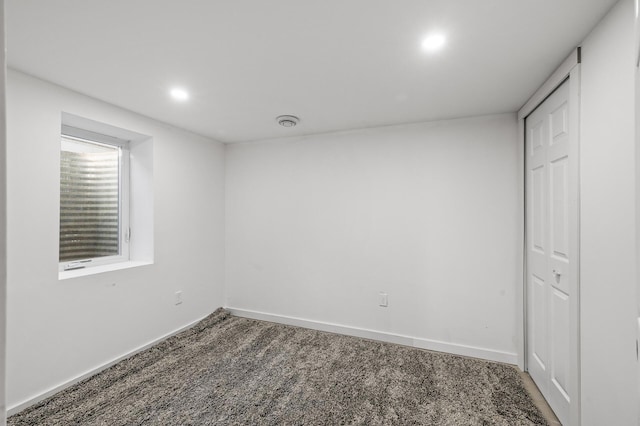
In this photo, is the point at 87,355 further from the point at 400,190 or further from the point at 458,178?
the point at 458,178

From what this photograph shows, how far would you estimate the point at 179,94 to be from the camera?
220cm

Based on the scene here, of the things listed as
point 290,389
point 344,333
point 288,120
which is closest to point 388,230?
point 344,333

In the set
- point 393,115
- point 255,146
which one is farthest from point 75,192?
point 393,115

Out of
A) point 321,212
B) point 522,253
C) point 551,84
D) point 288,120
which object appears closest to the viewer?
point 551,84

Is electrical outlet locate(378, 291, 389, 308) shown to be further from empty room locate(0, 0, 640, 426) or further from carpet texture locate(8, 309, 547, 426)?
carpet texture locate(8, 309, 547, 426)

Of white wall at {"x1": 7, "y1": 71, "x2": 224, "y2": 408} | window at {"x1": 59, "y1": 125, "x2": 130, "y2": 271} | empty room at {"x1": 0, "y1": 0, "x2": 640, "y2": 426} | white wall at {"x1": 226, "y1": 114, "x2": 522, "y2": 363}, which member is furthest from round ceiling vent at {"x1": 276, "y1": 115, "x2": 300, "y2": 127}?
window at {"x1": 59, "y1": 125, "x2": 130, "y2": 271}

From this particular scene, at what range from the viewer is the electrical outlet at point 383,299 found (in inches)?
116

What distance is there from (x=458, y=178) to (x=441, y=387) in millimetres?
1812

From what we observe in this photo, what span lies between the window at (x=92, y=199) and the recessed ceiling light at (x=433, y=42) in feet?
9.26

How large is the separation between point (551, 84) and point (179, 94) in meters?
2.66

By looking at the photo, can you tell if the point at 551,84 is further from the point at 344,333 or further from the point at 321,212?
the point at 344,333

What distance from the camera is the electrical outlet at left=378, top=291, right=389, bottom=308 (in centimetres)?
296

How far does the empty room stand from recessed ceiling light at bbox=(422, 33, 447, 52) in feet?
0.06

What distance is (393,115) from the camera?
2652mm
